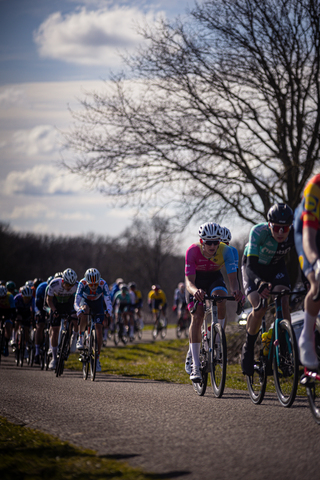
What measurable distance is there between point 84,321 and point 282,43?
8.04 meters

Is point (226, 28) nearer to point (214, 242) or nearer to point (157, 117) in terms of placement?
point (157, 117)

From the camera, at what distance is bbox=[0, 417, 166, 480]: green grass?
148 inches

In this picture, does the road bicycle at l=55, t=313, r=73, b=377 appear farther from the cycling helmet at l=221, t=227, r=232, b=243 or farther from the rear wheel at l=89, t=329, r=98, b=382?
the cycling helmet at l=221, t=227, r=232, b=243

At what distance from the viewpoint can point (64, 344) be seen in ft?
38.3

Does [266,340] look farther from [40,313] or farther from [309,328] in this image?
[40,313]

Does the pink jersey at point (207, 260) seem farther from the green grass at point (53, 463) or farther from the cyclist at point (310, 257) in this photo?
the green grass at point (53, 463)

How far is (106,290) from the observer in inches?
428

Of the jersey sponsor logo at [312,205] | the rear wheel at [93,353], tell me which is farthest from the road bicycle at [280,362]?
the rear wheel at [93,353]

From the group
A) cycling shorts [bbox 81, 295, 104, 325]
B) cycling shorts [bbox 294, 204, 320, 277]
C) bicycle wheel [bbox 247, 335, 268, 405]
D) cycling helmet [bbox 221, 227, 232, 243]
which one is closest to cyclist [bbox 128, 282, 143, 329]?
cycling shorts [bbox 81, 295, 104, 325]

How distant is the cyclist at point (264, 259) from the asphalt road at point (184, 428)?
756 mm

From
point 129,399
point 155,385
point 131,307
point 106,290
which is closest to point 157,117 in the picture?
point 106,290

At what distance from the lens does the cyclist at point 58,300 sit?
480 inches

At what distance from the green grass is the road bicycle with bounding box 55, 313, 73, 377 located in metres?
6.65

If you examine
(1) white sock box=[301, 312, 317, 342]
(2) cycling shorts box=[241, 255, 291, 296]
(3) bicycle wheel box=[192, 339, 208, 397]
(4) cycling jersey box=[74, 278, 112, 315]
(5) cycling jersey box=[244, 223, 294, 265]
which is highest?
(5) cycling jersey box=[244, 223, 294, 265]
